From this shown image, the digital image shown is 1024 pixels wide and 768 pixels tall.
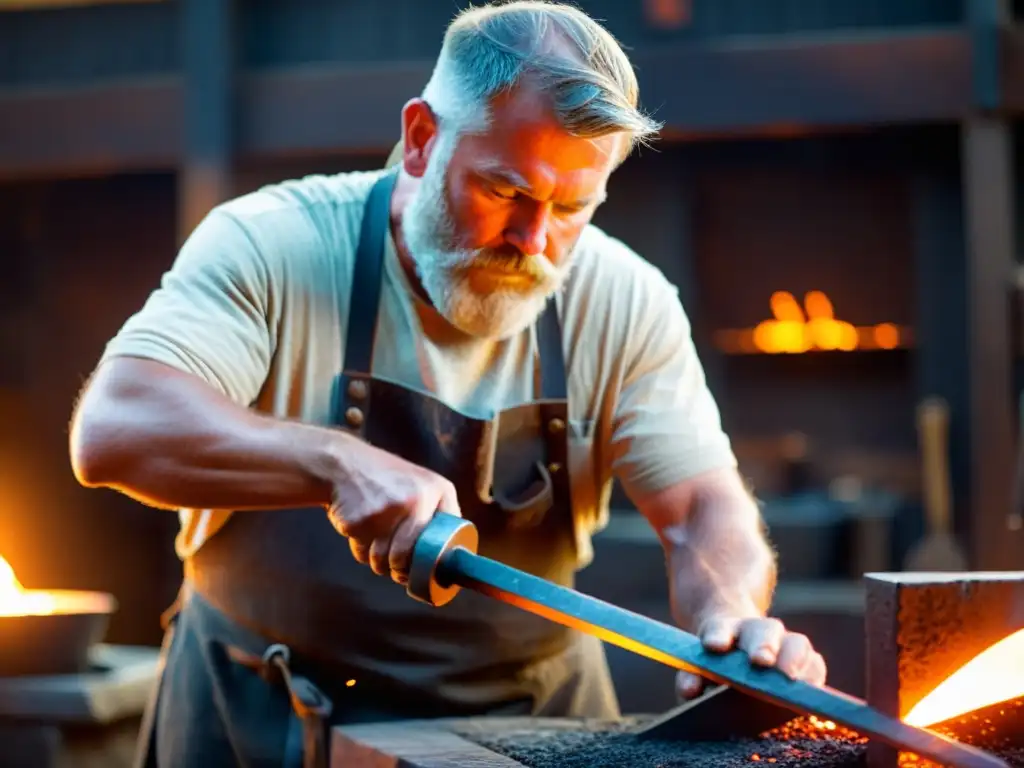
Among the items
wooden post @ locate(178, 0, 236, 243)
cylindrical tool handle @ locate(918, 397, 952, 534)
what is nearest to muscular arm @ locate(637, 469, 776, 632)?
cylindrical tool handle @ locate(918, 397, 952, 534)

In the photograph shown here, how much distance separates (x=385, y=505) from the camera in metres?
1.75

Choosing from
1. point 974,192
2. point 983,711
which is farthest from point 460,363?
point 974,192

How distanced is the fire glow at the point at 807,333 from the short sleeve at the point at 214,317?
18.7 feet

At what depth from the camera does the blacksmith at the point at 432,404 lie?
1.98 meters

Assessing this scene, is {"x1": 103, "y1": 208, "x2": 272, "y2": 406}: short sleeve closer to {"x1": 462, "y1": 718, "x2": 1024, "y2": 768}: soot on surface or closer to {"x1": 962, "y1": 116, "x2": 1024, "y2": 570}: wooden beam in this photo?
{"x1": 462, "y1": 718, "x2": 1024, "y2": 768}: soot on surface

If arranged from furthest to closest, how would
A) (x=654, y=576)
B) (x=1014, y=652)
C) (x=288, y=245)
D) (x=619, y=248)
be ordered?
(x=654, y=576), (x=619, y=248), (x=288, y=245), (x=1014, y=652)

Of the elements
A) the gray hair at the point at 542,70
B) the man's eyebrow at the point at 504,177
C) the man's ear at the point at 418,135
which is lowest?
the man's eyebrow at the point at 504,177

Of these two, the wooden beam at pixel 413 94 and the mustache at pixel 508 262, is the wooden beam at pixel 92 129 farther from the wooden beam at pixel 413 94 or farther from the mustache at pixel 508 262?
the mustache at pixel 508 262

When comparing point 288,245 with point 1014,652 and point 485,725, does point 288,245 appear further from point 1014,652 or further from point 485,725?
point 1014,652

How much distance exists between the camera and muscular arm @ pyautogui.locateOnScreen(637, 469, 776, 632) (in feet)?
7.08

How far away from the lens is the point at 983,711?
179 cm

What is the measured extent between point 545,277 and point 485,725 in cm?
68

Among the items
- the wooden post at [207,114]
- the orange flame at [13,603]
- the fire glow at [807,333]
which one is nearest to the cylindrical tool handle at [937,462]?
the fire glow at [807,333]

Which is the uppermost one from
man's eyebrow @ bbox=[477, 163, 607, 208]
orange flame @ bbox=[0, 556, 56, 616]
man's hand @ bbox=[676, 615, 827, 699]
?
man's eyebrow @ bbox=[477, 163, 607, 208]
